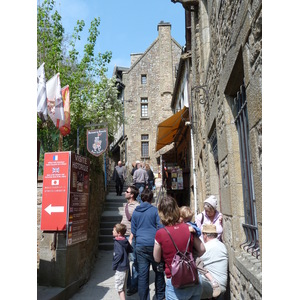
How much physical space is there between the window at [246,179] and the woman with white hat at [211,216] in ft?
3.00

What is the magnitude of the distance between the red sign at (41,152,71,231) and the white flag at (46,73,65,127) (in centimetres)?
144

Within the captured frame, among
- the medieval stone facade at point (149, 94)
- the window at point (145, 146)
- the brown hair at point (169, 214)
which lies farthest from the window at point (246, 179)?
the window at point (145, 146)

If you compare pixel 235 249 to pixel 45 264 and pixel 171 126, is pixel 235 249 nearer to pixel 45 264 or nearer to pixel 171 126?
pixel 45 264

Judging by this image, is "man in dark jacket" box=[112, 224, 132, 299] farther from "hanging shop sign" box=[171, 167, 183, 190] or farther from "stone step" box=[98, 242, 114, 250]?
"hanging shop sign" box=[171, 167, 183, 190]

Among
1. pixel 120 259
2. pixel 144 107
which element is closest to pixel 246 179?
pixel 120 259

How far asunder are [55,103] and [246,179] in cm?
473

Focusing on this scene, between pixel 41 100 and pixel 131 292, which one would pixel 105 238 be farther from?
pixel 41 100

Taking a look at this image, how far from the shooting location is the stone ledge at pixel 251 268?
263cm

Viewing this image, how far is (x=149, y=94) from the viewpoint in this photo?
26.8 meters

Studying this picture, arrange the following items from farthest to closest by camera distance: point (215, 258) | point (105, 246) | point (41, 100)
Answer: point (105, 246) → point (41, 100) → point (215, 258)

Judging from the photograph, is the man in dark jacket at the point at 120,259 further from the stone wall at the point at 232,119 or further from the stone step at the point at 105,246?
the stone step at the point at 105,246

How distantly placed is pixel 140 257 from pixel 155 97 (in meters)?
22.9

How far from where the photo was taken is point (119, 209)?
11.4 meters

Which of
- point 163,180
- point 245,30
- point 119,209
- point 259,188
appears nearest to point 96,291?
point 259,188
